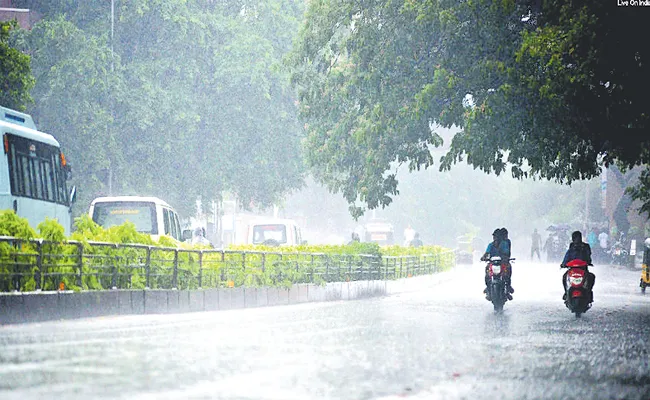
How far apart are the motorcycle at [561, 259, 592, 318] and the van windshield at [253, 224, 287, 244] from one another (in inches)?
818

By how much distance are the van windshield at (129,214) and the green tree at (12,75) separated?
17.3 feet

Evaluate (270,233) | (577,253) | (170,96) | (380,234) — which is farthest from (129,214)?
(380,234)

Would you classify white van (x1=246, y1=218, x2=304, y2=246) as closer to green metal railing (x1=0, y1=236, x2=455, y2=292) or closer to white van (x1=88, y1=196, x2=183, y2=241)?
green metal railing (x1=0, y1=236, x2=455, y2=292)

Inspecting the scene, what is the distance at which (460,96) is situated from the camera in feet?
95.9

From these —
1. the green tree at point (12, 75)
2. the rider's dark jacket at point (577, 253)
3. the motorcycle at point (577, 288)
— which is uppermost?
the green tree at point (12, 75)

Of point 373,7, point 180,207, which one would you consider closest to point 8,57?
point 373,7

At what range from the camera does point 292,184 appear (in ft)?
192

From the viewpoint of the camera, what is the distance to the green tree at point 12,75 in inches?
1362

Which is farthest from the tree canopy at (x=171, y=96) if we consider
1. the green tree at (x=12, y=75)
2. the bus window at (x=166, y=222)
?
the bus window at (x=166, y=222)

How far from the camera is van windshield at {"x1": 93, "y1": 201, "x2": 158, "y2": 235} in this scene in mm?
31844

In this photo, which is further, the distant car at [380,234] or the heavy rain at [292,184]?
the distant car at [380,234]

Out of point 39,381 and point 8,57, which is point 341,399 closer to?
point 39,381

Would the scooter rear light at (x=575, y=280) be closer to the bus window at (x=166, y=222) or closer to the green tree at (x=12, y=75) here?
the bus window at (x=166, y=222)

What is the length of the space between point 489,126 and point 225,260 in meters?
6.64
